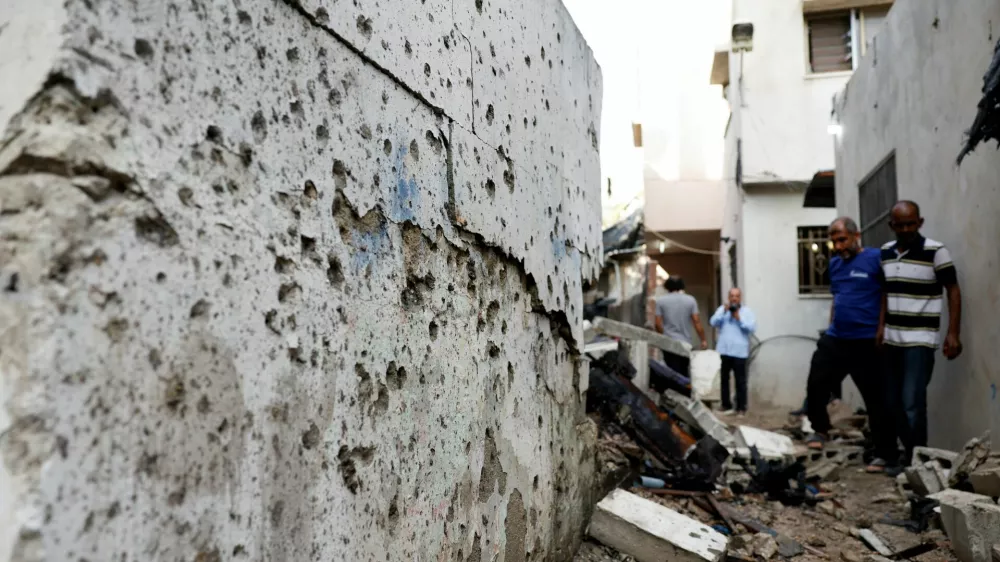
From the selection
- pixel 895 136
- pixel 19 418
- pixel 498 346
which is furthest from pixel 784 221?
pixel 19 418

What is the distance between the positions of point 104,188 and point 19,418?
29cm

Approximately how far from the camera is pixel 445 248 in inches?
68.5

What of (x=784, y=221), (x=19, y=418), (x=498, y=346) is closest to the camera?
(x=19, y=418)

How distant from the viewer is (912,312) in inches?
167

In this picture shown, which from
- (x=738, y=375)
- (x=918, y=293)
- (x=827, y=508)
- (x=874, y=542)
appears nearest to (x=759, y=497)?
(x=827, y=508)

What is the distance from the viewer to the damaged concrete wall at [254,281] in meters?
0.80

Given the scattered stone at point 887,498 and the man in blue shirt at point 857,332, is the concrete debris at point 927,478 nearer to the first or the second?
the scattered stone at point 887,498

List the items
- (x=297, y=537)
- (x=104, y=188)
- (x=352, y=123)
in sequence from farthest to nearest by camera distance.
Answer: (x=352, y=123) → (x=297, y=537) → (x=104, y=188)

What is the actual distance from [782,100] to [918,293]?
7.35m

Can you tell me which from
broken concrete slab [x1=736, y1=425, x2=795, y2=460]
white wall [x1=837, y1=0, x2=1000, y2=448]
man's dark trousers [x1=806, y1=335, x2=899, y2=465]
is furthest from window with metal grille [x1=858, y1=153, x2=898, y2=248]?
broken concrete slab [x1=736, y1=425, x2=795, y2=460]

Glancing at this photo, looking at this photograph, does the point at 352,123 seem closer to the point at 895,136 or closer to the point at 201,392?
the point at 201,392

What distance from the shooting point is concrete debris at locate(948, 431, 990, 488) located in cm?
329

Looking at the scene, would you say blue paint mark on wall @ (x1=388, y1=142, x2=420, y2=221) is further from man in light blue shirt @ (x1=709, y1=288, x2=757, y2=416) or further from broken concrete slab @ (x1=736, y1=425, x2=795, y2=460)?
man in light blue shirt @ (x1=709, y1=288, x2=757, y2=416)

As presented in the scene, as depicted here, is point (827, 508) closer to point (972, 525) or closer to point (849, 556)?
point (849, 556)
